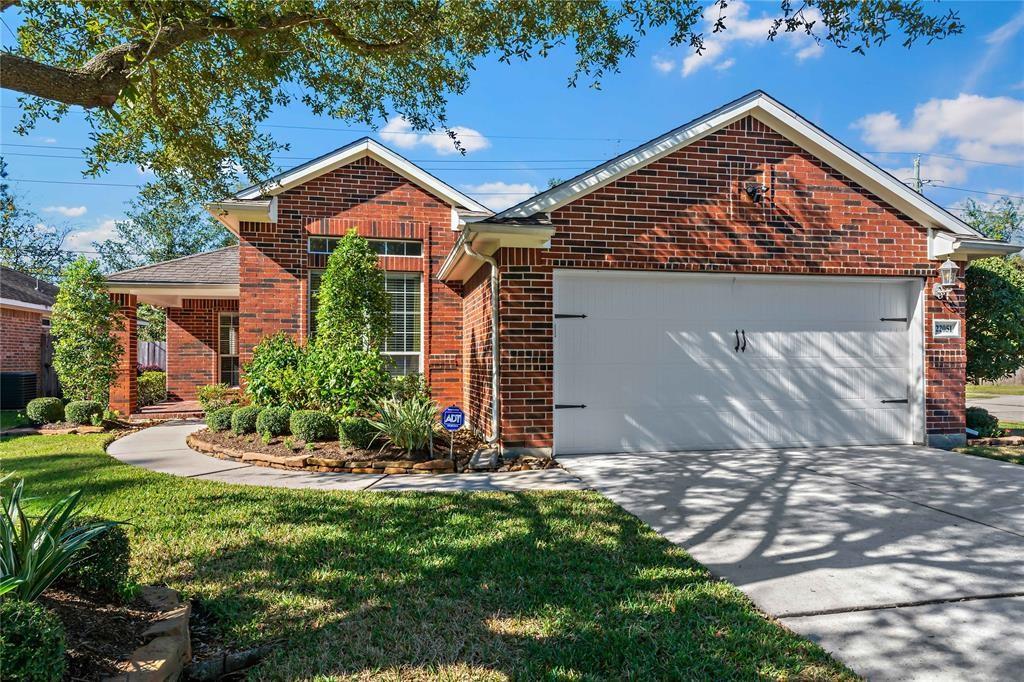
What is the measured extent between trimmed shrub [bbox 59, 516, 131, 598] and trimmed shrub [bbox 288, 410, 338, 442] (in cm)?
456

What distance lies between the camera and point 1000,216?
98.9 ft

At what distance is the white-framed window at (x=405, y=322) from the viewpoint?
985cm

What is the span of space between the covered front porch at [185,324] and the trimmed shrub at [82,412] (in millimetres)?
1026

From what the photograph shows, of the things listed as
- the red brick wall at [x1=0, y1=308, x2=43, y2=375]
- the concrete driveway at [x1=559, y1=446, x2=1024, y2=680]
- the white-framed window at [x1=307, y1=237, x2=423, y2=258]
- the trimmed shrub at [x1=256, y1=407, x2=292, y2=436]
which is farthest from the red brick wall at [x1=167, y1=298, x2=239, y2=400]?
the concrete driveway at [x1=559, y1=446, x2=1024, y2=680]

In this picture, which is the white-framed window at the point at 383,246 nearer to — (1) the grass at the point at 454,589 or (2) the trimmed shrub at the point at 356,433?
(2) the trimmed shrub at the point at 356,433

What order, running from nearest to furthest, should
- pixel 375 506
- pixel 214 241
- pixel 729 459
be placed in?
pixel 375 506 < pixel 729 459 < pixel 214 241

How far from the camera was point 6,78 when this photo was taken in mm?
3072

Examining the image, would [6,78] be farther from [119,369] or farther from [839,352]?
[119,369]

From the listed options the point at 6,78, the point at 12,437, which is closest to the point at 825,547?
the point at 6,78

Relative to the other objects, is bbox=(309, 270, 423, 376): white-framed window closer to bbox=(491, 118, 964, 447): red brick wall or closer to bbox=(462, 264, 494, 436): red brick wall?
bbox=(462, 264, 494, 436): red brick wall

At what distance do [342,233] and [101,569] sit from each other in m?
7.87

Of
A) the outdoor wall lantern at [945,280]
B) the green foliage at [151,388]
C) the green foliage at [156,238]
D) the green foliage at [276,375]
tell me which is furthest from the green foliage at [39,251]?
the outdoor wall lantern at [945,280]

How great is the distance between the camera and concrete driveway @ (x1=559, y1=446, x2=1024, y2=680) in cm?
258

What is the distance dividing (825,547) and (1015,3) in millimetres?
7815
